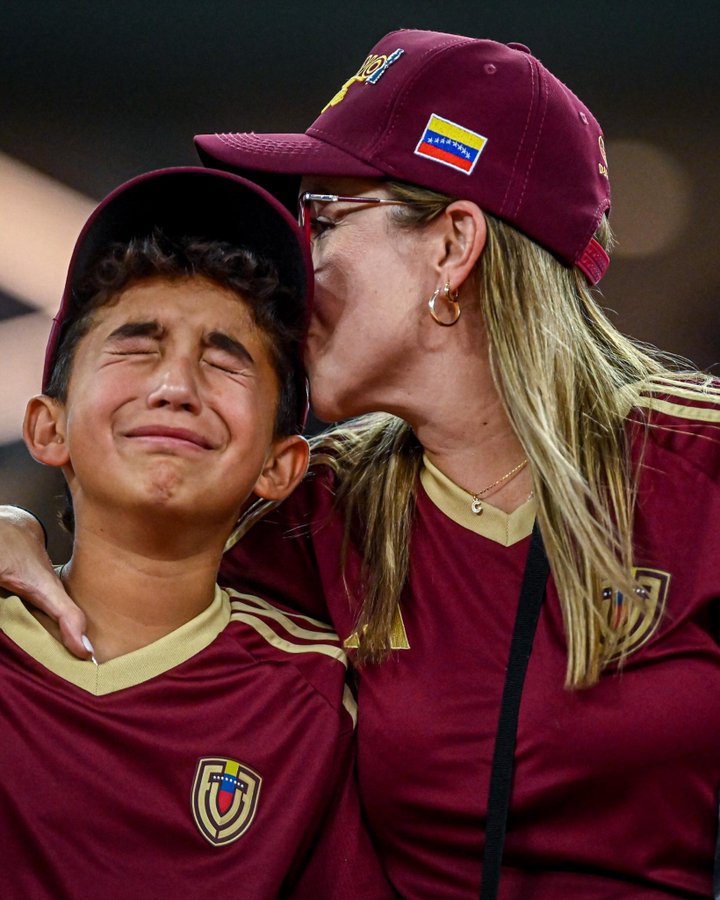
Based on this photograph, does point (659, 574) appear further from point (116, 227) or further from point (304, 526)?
point (116, 227)

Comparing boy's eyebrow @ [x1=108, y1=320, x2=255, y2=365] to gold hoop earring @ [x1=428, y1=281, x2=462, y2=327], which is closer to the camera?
boy's eyebrow @ [x1=108, y1=320, x2=255, y2=365]

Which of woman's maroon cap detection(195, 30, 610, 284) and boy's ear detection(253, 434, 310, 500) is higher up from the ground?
woman's maroon cap detection(195, 30, 610, 284)

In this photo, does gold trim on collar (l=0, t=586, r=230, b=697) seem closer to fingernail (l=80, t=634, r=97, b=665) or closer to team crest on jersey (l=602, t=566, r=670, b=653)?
fingernail (l=80, t=634, r=97, b=665)

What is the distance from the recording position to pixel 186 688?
1349 millimetres

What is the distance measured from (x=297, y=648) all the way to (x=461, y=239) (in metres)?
0.57

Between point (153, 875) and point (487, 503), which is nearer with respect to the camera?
point (153, 875)

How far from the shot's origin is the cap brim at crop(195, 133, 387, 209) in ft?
5.01

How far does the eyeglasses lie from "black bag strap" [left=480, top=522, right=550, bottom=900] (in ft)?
1.56

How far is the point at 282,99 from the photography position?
3.04 meters

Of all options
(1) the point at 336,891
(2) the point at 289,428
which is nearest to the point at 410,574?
(2) the point at 289,428

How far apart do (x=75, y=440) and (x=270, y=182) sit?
523mm

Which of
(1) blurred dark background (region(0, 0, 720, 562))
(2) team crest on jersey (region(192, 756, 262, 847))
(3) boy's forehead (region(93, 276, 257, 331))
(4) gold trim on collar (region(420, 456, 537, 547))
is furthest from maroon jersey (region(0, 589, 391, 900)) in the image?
(1) blurred dark background (region(0, 0, 720, 562))

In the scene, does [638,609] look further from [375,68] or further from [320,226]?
[375,68]

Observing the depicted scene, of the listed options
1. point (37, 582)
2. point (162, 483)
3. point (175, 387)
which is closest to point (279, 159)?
point (175, 387)
